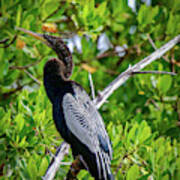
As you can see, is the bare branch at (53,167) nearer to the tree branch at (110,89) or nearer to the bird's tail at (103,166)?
the tree branch at (110,89)

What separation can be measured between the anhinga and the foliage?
0.36ft

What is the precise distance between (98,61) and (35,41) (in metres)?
1.10

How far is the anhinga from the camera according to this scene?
197cm

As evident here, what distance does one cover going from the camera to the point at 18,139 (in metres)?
2.13

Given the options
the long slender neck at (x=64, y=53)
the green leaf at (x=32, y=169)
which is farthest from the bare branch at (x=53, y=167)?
the long slender neck at (x=64, y=53)

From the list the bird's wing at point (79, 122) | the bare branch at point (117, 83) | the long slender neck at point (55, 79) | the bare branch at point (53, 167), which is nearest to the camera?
the bare branch at point (53, 167)

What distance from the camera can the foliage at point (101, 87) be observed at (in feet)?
7.14

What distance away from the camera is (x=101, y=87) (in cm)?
344

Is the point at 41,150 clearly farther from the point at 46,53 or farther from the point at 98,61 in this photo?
the point at 98,61

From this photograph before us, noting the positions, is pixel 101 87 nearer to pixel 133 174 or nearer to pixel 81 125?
pixel 81 125

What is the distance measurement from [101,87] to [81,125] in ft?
4.58

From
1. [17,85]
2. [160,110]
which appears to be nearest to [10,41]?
[17,85]

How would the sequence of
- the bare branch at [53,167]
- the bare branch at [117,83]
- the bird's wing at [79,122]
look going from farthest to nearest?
1. the bare branch at [117,83]
2. the bird's wing at [79,122]
3. the bare branch at [53,167]

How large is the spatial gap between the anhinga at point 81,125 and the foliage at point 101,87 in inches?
4.4
